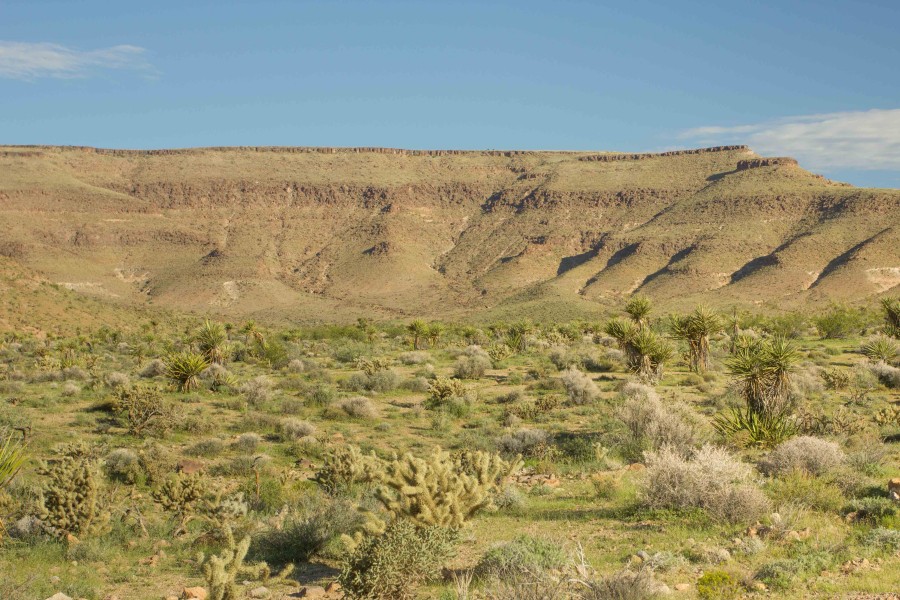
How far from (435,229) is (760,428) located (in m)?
119

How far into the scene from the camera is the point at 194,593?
7.41 meters

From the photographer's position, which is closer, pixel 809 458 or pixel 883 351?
pixel 809 458

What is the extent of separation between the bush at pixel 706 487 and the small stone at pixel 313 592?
15.8 feet

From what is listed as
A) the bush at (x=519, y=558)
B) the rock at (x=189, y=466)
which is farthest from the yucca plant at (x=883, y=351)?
the rock at (x=189, y=466)

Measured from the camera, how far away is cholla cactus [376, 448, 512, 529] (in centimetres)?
802

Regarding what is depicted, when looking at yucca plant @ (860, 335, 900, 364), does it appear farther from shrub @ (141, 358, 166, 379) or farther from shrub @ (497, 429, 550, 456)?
shrub @ (141, 358, 166, 379)

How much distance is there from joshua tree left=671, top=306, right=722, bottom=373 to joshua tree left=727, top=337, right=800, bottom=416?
33.4 ft

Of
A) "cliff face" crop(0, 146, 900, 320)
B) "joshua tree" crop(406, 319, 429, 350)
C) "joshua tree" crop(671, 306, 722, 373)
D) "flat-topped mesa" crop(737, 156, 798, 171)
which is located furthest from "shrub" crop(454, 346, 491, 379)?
"flat-topped mesa" crop(737, 156, 798, 171)

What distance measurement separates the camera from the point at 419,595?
7402 mm

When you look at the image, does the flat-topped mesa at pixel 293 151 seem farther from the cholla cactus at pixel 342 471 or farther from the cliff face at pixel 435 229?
the cholla cactus at pixel 342 471

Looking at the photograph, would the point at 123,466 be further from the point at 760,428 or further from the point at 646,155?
the point at 646,155

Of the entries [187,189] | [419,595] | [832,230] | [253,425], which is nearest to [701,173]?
[832,230]

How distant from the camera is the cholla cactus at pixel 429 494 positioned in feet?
26.3

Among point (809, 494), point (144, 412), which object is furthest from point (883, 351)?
point (144, 412)
